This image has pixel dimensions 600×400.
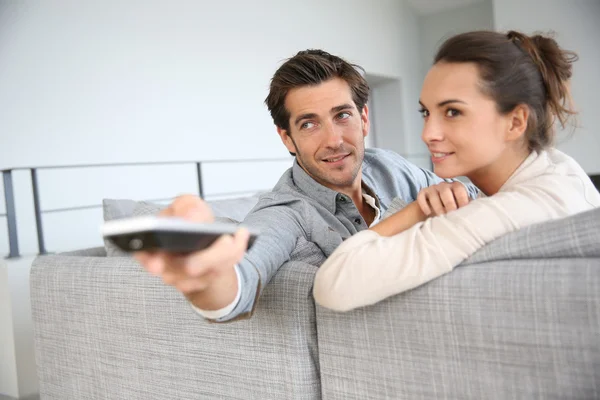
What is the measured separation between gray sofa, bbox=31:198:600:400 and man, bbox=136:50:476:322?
147mm

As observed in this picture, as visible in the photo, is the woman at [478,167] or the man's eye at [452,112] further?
the man's eye at [452,112]

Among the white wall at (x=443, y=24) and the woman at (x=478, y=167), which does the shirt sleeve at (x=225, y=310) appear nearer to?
the woman at (x=478, y=167)

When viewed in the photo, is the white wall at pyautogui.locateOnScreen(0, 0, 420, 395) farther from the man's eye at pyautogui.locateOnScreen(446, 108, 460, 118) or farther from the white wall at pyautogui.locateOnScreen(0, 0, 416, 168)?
the man's eye at pyautogui.locateOnScreen(446, 108, 460, 118)

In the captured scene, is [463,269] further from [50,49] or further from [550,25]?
[550,25]

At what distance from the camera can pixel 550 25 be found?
690 cm

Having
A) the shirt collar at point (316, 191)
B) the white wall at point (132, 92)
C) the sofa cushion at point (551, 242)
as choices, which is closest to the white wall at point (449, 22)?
the white wall at point (132, 92)

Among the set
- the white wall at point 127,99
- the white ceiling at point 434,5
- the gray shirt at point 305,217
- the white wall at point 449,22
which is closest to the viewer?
the gray shirt at point 305,217

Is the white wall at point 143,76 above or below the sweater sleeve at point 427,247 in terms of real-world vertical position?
above

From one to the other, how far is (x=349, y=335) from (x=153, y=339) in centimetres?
53

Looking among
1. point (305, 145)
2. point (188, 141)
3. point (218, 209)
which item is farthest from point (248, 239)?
point (188, 141)

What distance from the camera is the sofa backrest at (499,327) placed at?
2.42 feet

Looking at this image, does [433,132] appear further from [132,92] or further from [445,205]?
[132,92]

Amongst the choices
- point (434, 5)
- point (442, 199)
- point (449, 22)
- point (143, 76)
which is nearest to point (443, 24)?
point (449, 22)

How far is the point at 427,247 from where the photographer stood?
0.82 m
